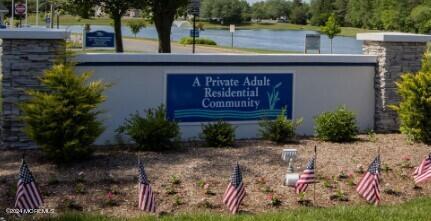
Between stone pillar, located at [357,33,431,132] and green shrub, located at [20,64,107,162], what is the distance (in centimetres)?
592

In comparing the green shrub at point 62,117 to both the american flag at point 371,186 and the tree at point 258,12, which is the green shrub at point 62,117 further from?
the tree at point 258,12

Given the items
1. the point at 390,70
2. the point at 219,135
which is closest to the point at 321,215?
the point at 219,135

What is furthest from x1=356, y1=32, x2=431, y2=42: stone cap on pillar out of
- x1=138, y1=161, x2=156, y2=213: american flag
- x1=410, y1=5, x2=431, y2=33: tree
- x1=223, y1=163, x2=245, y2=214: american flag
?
x1=410, y1=5, x2=431, y2=33: tree

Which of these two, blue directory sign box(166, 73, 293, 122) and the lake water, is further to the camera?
the lake water

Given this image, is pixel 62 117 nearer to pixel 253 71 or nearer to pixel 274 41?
pixel 253 71

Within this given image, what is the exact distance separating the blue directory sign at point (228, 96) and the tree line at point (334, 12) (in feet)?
207

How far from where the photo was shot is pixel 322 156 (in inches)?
420

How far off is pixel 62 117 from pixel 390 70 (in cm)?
658

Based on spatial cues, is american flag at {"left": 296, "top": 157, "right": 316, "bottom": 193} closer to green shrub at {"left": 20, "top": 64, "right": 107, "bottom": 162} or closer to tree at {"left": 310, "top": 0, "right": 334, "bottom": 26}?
green shrub at {"left": 20, "top": 64, "right": 107, "bottom": 162}

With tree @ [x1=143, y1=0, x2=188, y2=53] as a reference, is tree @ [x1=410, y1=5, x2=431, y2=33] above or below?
above

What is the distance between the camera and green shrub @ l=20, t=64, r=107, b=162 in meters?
9.54

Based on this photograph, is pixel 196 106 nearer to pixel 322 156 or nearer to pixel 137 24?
pixel 322 156

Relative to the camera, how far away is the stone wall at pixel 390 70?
13266 mm

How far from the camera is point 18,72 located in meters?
10.7
